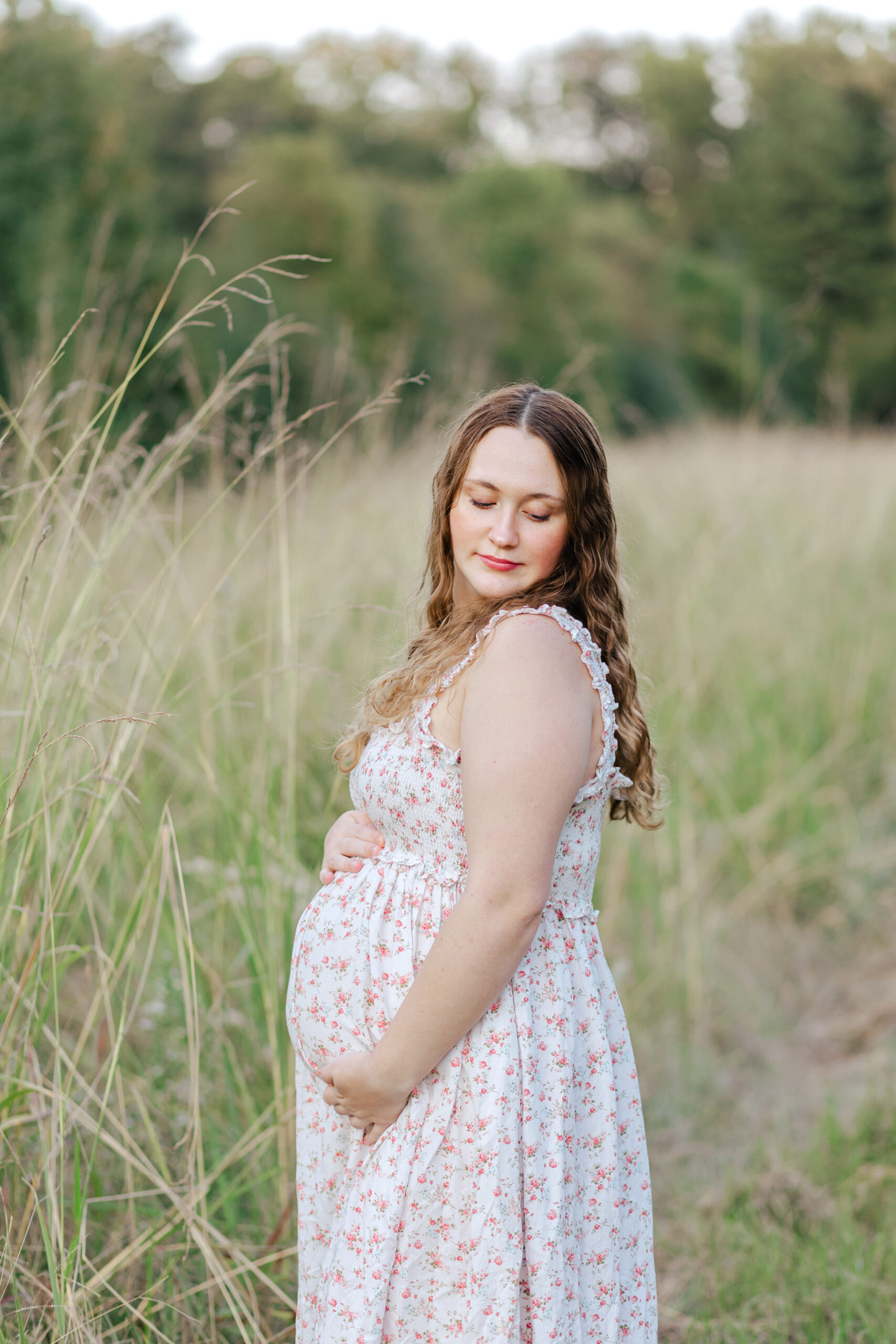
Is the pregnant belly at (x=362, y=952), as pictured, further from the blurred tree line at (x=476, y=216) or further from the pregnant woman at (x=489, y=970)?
the blurred tree line at (x=476, y=216)

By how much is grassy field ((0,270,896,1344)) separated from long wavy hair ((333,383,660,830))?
0.85 feet

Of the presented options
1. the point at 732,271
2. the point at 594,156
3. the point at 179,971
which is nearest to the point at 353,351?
the point at 179,971

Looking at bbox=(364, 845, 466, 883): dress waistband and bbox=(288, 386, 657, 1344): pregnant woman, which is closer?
bbox=(288, 386, 657, 1344): pregnant woman

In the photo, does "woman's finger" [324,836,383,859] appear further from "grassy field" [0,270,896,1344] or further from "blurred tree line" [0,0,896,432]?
"blurred tree line" [0,0,896,432]

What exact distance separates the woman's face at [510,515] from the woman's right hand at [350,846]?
0.36 metres

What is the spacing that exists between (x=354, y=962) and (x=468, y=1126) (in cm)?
24

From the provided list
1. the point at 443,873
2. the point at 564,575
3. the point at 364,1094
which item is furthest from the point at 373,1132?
the point at 564,575

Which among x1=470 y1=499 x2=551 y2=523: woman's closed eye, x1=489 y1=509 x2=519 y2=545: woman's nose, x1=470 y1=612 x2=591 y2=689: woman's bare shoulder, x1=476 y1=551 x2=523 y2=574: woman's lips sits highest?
x1=470 y1=499 x2=551 y2=523: woman's closed eye

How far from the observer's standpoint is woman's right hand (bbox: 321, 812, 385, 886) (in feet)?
5.03

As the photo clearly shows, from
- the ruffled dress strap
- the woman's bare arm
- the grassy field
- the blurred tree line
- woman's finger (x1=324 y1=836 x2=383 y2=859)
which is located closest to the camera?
the woman's bare arm

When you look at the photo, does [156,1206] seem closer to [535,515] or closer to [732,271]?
[535,515]

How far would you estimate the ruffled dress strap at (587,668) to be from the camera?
1375 mm

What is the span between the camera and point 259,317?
10.9 metres

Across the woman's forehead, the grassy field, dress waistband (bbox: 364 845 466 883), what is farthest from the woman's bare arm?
the grassy field
